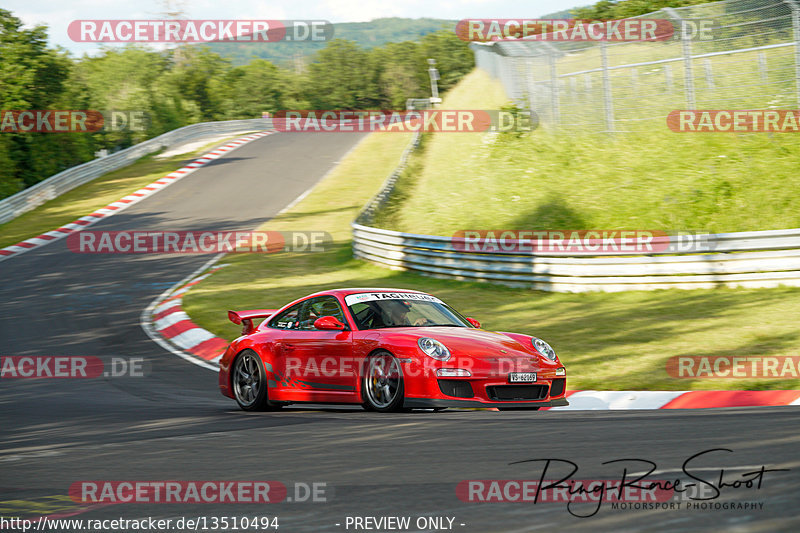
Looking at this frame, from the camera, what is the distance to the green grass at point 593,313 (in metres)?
9.26

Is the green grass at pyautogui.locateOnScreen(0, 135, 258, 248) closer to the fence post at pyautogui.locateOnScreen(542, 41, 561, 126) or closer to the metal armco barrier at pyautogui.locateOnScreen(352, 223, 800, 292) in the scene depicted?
the metal armco barrier at pyautogui.locateOnScreen(352, 223, 800, 292)

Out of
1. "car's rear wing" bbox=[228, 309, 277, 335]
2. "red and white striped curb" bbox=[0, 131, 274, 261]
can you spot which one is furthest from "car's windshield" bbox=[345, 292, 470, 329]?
"red and white striped curb" bbox=[0, 131, 274, 261]

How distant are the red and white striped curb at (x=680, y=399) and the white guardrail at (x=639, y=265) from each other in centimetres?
523

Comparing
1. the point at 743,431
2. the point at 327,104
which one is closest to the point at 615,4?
the point at 327,104

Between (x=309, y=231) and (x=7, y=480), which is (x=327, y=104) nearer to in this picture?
(x=309, y=231)

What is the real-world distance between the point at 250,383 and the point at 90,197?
23.9m

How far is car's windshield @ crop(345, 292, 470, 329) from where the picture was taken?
8009 millimetres

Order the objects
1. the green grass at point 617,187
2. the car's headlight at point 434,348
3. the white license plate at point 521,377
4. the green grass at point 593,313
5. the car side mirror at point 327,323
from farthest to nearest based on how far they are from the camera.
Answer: the green grass at point 617,187 < the green grass at point 593,313 < the car side mirror at point 327,323 < the white license plate at point 521,377 < the car's headlight at point 434,348

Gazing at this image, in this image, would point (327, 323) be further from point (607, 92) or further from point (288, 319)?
point (607, 92)

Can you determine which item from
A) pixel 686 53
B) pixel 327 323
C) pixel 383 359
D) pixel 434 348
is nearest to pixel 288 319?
pixel 327 323

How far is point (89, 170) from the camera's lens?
33.4 metres

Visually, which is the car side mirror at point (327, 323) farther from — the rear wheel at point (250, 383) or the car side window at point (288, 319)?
the rear wheel at point (250, 383)

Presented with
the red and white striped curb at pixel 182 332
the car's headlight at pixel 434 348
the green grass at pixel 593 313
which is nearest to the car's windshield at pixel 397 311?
the car's headlight at pixel 434 348

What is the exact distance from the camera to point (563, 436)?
5.33 meters
